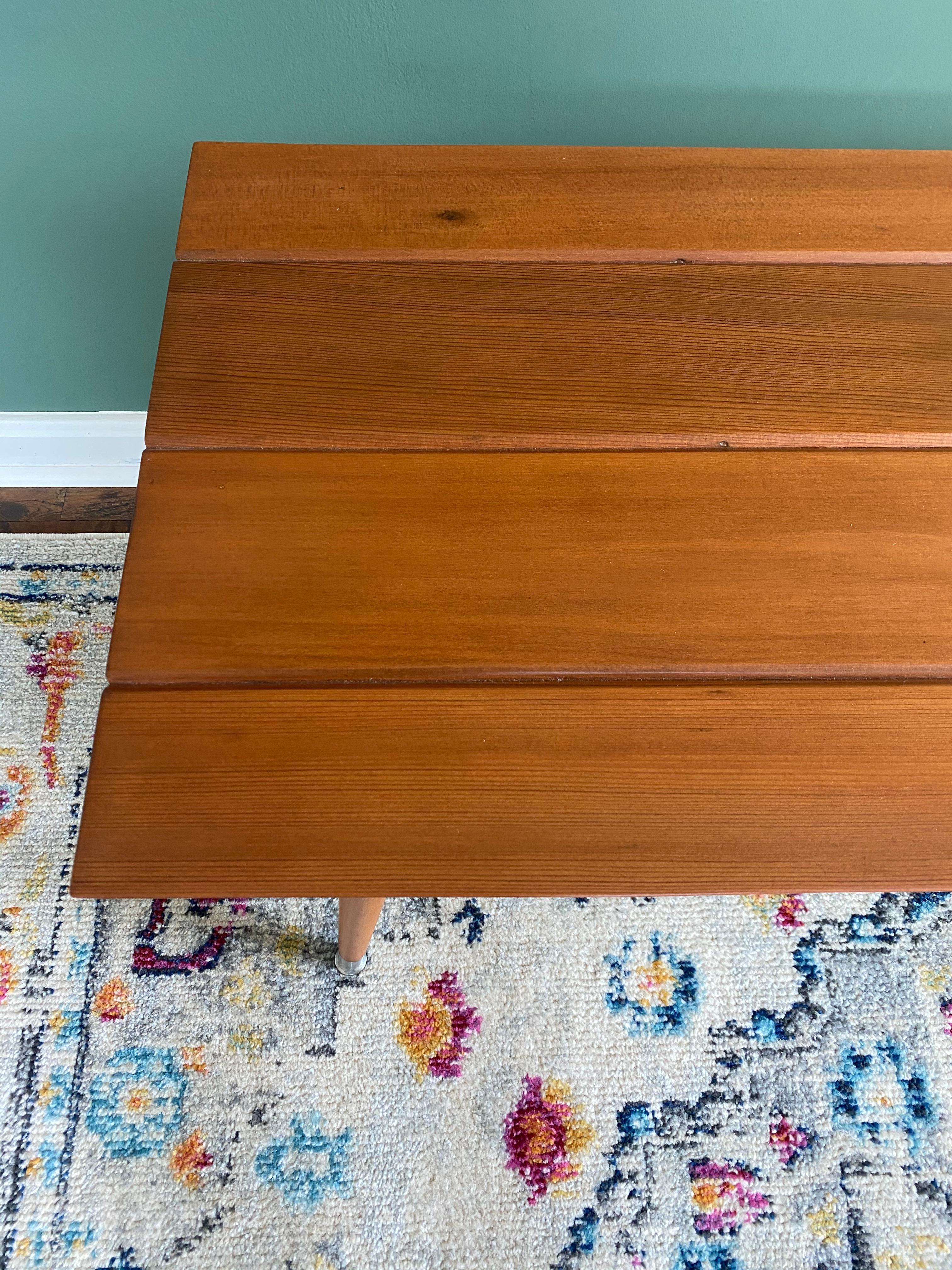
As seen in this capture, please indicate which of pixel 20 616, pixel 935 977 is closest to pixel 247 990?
Answer: pixel 20 616

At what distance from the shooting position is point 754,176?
0.71 metres

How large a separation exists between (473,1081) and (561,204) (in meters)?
0.74

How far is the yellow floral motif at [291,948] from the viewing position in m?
0.82

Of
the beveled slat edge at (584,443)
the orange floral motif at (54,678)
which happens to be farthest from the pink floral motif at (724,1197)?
the orange floral motif at (54,678)

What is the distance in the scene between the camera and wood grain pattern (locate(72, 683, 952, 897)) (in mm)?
480

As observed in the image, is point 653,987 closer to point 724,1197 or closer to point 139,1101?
point 724,1197

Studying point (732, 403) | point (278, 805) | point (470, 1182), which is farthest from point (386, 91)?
point (470, 1182)

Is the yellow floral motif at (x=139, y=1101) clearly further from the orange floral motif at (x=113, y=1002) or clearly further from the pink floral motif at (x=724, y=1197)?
the pink floral motif at (x=724, y=1197)

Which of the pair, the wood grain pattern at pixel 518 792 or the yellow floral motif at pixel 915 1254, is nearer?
the wood grain pattern at pixel 518 792

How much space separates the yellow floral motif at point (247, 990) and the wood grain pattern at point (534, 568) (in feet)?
1.36

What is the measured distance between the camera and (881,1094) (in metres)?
0.77

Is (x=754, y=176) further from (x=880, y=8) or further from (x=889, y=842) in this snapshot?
(x=889, y=842)

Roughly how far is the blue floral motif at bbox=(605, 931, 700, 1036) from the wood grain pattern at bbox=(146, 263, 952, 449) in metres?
0.49

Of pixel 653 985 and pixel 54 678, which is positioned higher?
pixel 54 678
